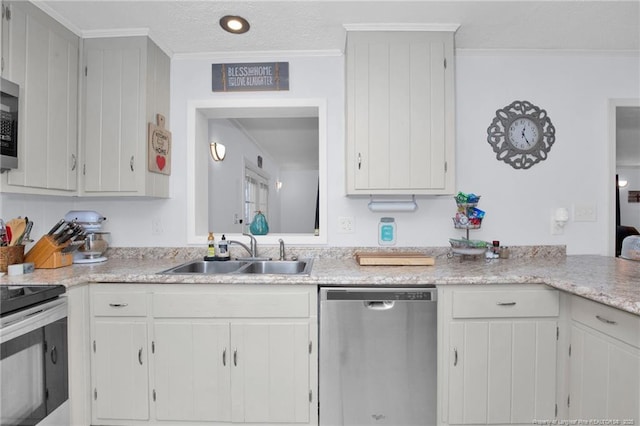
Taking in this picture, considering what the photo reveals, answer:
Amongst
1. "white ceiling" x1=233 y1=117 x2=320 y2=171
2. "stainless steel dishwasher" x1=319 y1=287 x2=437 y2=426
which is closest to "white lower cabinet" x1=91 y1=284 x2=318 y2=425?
"stainless steel dishwasher" x1=319 y1=287 x2=437 y2=426

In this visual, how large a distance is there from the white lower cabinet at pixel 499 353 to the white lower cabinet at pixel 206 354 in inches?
28.2

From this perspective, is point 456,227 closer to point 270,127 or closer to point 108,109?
point 108,109

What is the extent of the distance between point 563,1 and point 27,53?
2.92 m

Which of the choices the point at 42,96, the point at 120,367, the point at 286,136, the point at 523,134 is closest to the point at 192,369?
the point at 120,367

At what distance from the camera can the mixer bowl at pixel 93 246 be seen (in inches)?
79.7

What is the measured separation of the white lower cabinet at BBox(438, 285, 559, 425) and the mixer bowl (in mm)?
2177

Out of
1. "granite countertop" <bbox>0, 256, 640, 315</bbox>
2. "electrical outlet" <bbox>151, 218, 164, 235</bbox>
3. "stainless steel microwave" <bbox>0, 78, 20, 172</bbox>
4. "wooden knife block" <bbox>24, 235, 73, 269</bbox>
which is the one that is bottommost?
"granite countertop" <bbox>0, 256, 640, 315</bbox>

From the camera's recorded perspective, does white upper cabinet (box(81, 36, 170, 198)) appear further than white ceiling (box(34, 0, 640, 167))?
Yes

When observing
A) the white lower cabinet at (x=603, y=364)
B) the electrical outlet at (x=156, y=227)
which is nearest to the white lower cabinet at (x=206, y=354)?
the electrical outlet at (x=156, y=227)

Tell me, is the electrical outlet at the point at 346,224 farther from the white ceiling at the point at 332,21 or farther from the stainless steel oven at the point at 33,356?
the stainless steel oven at the point at 33,356

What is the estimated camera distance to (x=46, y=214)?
2.09 m

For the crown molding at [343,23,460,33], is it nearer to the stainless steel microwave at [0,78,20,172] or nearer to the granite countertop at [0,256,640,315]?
the granite countertop at [0,256,640,315]

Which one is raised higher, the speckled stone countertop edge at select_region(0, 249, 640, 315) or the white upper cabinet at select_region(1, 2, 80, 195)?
the white upper cabinet at select_region(1, 2, 80, 195)

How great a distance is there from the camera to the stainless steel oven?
120 cm
